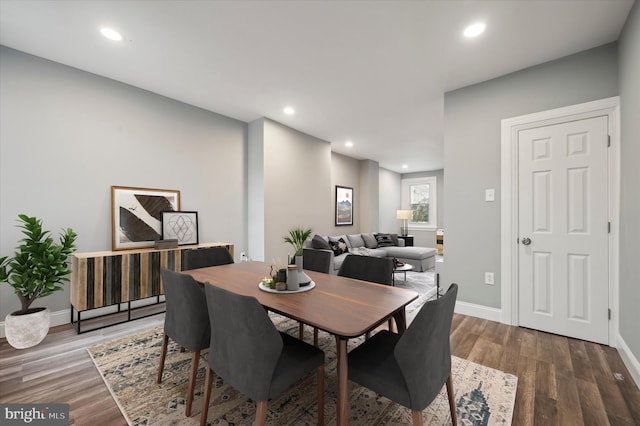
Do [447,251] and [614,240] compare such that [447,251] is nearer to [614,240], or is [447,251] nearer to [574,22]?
[614,240]

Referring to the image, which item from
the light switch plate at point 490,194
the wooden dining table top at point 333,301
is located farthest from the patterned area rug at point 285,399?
the light switch plate at point 490,194

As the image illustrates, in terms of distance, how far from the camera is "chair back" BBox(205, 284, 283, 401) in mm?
1130

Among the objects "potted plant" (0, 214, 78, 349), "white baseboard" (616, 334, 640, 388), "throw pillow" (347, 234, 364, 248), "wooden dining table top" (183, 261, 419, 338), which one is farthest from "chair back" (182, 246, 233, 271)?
"throw pillow" (347, 234, 364, 248)

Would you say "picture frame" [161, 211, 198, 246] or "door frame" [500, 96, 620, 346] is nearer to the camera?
Result: "door frame" [500, 96, 620, 346]

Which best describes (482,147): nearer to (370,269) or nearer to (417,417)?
(370,269)

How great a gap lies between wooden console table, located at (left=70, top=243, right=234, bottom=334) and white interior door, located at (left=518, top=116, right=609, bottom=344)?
13.0ft

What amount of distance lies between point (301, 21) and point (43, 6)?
1924 millimetres

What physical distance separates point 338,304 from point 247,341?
524 mm

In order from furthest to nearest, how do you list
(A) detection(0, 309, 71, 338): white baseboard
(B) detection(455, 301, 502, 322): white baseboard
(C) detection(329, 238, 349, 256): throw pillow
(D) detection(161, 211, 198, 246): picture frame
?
1. (C) detection(329, 238, 349, 256): throw pillow
2. (D) detection(161, 211, 198, 246): picture frame
3. (B) detection(455, 301, 502, 322): white baseboard
4. (A) detection(0, 309, 71, 338): white baseboard

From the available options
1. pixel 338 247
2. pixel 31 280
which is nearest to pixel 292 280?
pixel 31 280

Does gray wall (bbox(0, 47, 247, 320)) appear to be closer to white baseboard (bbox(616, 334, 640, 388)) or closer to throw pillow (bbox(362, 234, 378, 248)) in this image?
throw pillow (bbox(362, 234, 378, 248))

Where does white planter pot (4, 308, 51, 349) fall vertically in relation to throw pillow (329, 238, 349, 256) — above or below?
below

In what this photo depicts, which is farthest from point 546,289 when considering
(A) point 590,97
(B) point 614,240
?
(A) point 590,97

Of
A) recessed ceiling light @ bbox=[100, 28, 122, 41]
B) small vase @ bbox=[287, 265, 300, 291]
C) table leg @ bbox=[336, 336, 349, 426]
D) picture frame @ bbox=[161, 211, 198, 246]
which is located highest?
recessed ceiling light @ bbox=[100, 28, 122, 41]
